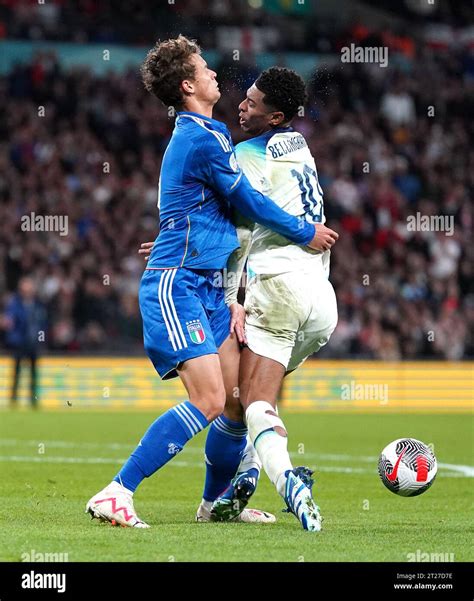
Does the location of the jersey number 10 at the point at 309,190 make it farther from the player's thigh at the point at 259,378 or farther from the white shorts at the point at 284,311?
the player's thigh at the point at 259,378

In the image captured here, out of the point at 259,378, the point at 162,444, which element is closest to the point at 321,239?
the point at 259,378

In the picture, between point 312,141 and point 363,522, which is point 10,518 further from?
point 312,141

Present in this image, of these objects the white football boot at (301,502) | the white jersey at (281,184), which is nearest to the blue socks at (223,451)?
the white football boot at (301,502)

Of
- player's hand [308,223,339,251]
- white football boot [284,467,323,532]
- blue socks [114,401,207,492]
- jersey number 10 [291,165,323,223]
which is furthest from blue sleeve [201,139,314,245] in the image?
white football boot [284,467,323,532]

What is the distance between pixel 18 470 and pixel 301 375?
38.0 ft

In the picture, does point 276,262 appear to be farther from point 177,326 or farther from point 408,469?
point 408,469

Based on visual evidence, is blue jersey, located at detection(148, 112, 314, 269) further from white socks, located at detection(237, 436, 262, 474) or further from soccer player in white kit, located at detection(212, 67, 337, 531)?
white socks, located at detection(237, 436, 262, 474)

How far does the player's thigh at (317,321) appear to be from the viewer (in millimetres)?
6602

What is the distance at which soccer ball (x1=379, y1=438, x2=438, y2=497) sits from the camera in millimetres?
6727

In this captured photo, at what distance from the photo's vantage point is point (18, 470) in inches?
388

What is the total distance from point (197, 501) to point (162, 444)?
76.5 inches

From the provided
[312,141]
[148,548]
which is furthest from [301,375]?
[148,548]

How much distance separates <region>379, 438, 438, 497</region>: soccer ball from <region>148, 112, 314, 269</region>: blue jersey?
52.6 inches

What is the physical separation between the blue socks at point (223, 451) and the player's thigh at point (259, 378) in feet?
0.89
